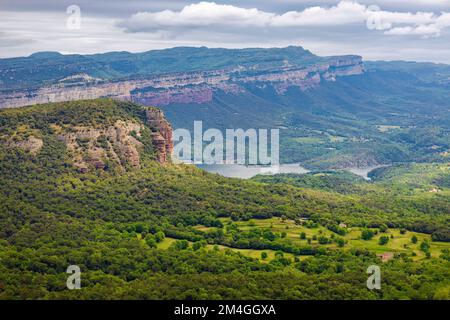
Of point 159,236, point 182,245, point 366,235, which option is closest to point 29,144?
point 159,236

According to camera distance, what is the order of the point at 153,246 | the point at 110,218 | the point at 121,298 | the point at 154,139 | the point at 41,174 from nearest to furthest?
the point at 121,298, the point at 153,246, the point at 110,218, the point at 41,174, the point at 154,139

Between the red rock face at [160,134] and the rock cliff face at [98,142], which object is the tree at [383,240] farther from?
the red rock face at [160,134]

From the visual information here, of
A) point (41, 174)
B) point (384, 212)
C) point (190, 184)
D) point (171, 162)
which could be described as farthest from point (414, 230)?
point (41, 174)

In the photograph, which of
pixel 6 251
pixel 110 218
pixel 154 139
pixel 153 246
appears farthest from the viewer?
pixel 154 139

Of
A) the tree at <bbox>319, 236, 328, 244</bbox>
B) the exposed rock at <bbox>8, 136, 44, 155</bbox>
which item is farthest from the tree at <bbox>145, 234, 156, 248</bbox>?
the exposed rock at <bbox>8, 136, 44, 155</bbox>

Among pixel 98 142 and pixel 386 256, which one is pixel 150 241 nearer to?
pixel 386 256

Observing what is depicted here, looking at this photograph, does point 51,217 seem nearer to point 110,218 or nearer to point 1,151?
point 110,218
